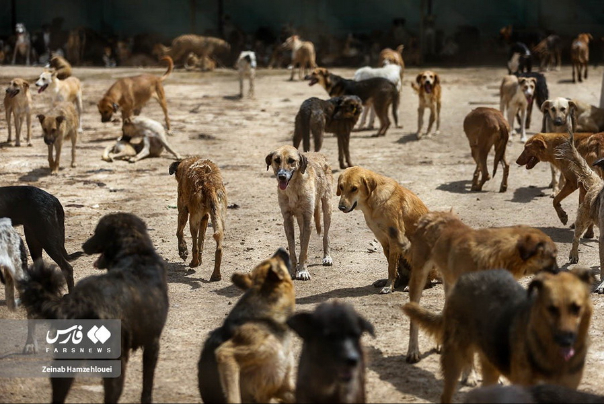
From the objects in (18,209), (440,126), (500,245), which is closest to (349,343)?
(500,245)

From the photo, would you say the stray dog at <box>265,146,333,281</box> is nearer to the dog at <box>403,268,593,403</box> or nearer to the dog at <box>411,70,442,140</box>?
the dog at <box>403,268,593,403</box>

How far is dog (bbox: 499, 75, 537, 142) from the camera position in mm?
15930

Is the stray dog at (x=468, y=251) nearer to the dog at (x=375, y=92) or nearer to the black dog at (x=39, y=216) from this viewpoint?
the black dog at (x=39, y=216)

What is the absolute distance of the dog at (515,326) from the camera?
4688 mm

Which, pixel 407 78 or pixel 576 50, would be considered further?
pixel 407 78

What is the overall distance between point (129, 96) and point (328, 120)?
4996 millimetres

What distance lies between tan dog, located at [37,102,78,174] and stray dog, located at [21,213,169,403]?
8.14m

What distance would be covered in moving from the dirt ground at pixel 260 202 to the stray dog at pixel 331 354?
4.34 ft

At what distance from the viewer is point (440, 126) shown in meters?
17.8

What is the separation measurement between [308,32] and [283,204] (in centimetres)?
2281

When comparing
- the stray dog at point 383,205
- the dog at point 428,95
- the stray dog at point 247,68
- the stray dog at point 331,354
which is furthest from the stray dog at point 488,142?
the stray dog at point 247,68

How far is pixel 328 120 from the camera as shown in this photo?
14.2 meters

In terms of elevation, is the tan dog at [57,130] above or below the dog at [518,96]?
below

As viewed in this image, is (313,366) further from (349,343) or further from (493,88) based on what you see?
(493,88)
